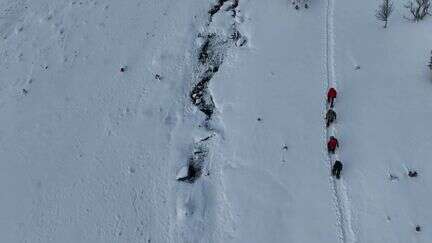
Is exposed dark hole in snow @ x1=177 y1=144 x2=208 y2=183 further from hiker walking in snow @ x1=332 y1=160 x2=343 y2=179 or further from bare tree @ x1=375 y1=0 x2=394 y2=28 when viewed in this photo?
bare tree @ x1=375 y1=0 x2=394 y2=28

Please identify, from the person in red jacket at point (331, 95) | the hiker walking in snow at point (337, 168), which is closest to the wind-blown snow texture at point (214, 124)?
the hiker walking in snow at point (337, 168)

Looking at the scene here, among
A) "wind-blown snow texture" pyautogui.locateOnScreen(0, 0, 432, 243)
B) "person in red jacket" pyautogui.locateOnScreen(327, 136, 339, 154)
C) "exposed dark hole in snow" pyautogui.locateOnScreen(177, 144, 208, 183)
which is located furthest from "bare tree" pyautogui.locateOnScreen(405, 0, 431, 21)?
"exposed dark hole in snow" pyautogui.locateOnScreen(177, 144, 208, 183)

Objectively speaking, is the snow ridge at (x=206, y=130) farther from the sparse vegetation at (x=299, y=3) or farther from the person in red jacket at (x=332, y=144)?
the person in red jacket at (x=332, y=144)

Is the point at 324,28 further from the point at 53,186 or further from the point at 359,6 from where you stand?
the point at 53,186

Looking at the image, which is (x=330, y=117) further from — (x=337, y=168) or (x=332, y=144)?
(x=337, y=168)

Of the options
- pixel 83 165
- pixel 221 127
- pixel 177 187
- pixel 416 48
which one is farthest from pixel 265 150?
pixel 416 48

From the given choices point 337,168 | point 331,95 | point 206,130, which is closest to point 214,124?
point 206,130

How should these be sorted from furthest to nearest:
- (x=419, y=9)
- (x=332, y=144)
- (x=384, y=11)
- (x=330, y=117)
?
(x=384, y=11)
(x=419, y=9)
(x=330, y=117)
(x=332, y=144)
